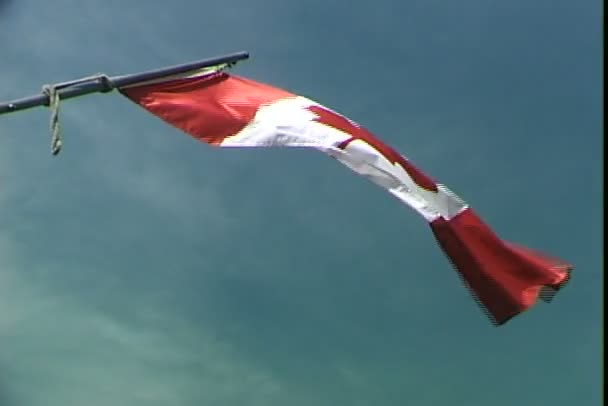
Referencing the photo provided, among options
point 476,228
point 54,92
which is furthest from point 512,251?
point 54,92

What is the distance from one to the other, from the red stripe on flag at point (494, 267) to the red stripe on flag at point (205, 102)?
469 centimetres

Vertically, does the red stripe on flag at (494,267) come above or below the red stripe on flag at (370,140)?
below

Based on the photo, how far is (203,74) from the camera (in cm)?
1905

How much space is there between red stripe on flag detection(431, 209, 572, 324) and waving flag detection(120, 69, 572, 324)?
0.07ft

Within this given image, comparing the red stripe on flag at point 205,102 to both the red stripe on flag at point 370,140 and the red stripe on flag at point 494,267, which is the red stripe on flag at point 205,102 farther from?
the red stripe on flag at point 494,267

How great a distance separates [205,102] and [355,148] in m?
3.27

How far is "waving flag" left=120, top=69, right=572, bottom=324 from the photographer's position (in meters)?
18.3

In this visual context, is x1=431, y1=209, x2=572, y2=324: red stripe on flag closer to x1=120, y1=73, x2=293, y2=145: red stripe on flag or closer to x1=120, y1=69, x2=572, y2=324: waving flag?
x1=120, y1=69, x2=572, y2=324: waving flag

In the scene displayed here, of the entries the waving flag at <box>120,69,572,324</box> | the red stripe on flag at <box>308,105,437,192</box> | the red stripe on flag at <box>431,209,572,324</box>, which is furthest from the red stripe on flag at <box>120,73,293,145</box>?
the red stripe on flag at <box>431,209,572,324</box>

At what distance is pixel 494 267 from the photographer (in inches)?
758

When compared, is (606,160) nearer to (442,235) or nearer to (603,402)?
(442,235)

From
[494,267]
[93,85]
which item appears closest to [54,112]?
[93,85]

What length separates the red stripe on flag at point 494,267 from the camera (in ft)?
62.3

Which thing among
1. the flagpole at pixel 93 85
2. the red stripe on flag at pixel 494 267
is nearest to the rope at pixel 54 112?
the flagpole at pixel 93 85
